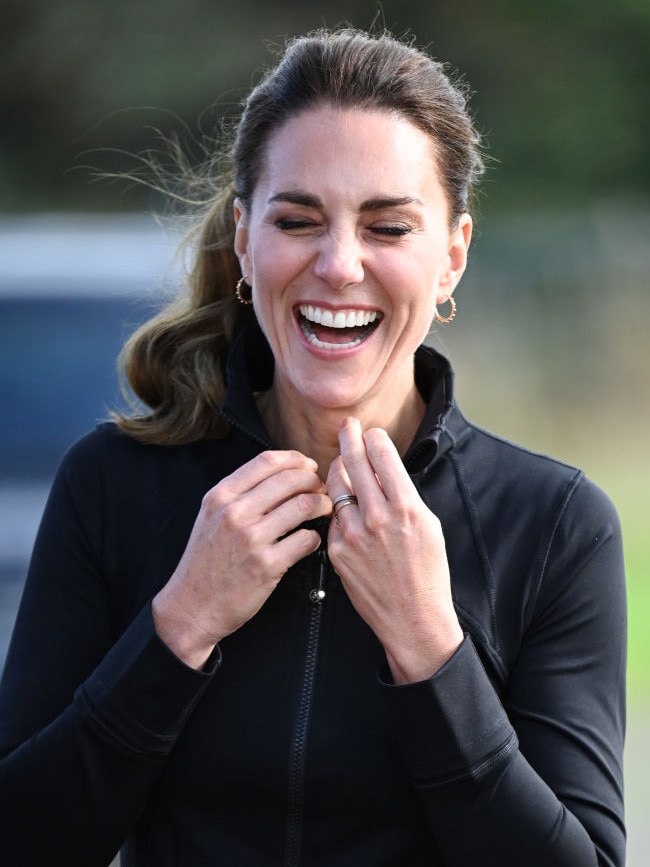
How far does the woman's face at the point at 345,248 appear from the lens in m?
2.19

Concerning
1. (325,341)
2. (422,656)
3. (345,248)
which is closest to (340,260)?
(345,248)

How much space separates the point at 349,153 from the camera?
2199mm

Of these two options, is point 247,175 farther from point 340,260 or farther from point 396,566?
point 396,566

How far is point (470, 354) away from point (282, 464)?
8320 mm

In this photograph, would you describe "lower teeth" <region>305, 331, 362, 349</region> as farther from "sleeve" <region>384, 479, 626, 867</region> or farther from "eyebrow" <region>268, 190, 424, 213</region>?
"sleeve" <region>384, 479, 626, 867</region>

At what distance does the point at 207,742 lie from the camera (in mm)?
2154

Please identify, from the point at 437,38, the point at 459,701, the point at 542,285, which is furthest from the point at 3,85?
the point at 459,701

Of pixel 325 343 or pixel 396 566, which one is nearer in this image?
pixel 396 566

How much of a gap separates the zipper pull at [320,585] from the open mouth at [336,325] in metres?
0.32

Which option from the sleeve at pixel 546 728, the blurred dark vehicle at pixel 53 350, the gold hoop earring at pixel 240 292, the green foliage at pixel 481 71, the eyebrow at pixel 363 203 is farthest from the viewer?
the green foliage at pixel 481 71

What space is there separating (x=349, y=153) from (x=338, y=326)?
26 centimetres

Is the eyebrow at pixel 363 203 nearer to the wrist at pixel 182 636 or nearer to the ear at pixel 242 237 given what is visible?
the ear at pixel 242 237

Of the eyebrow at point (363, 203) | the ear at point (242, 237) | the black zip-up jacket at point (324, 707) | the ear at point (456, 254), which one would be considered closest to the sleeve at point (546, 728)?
the black zip-up jacket at point (324, 707)

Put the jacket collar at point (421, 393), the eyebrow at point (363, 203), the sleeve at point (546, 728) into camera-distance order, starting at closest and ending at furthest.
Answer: the sleeve at point (546, 728) < the eyebrow at point (363, 203) < the jacket collar at point (421, 393)
